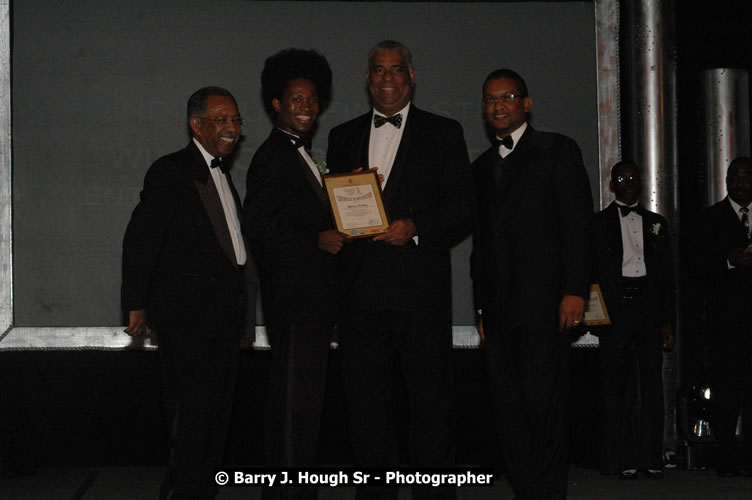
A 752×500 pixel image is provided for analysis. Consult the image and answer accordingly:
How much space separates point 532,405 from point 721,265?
98.1 inches

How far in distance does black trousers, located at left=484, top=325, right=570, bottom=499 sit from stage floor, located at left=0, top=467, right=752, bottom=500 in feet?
3.60

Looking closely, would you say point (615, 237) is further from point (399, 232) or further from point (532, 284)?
point (399, 232)

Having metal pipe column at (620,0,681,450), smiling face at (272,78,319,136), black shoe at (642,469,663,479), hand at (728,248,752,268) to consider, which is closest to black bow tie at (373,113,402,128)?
smiling face at (272,78,319,136)

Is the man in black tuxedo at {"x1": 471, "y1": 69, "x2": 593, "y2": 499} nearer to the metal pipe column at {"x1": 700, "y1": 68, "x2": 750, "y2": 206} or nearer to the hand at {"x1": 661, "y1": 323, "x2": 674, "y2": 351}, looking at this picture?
the hand at {"x1": 661, "y1": 323, "x2": 674, "y2": 351}

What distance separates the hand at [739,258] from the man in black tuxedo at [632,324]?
393 millimetres

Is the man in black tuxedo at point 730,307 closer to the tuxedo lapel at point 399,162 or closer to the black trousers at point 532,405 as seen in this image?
the black trousers at point 532,405

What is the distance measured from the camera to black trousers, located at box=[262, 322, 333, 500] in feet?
13.4

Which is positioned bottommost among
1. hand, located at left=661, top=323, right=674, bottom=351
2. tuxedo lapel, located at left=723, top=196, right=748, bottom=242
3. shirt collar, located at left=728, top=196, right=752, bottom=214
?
hand, located at left=661, top=323, right=674, bottom=351

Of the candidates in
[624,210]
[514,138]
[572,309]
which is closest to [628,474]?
[624,210]

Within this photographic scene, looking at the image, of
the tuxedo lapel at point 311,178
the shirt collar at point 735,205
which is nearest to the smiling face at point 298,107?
the tuxedo lapel at point 311,178

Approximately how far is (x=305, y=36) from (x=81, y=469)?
326cm

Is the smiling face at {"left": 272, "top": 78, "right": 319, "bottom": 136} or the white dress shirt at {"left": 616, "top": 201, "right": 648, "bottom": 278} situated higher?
the smiling face at {"left": 272, "top": 78, "right": 319, "bottom": 136}

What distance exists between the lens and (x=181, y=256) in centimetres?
441

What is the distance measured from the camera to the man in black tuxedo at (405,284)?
13.7 ft
